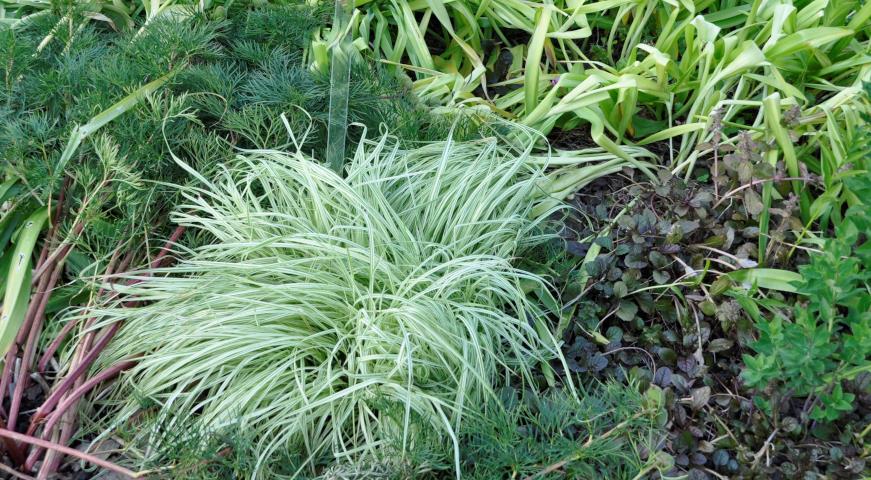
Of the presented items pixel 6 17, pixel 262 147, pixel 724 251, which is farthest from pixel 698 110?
pixel 6 17

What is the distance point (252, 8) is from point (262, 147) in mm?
869

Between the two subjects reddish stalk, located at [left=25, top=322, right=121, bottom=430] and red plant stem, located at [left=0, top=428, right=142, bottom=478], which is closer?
red plant stem, located at [left=0, top=428, right=142, bottom=478]

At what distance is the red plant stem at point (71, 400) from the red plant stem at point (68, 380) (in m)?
0.02

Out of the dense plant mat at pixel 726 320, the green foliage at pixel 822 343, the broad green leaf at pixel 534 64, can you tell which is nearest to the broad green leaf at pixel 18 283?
the dense plant mat at pixel 726 320

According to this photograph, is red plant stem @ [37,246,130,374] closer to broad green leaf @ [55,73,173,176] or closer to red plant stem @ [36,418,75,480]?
red plant stem @ [36,418,75,480]

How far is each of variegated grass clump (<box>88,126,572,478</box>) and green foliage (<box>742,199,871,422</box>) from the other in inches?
19.1

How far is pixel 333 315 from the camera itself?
6.45 ft

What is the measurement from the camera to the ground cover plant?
5.73 feet

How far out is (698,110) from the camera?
2.60 metres

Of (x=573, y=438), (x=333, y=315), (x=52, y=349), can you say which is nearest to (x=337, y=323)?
(x=333, y=315)

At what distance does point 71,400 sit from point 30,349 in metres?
0.25

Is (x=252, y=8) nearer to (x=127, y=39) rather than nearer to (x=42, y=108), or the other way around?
(x=127, y=39)

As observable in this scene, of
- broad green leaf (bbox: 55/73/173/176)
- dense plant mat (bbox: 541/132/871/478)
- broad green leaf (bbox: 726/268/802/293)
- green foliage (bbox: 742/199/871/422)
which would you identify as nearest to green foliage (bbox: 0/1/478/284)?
broad green leaf (bbox: 55/73/173/176)

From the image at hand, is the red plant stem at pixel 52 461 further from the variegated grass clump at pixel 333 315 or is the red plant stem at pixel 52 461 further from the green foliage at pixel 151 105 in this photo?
the green foliage at pixel 151 105
